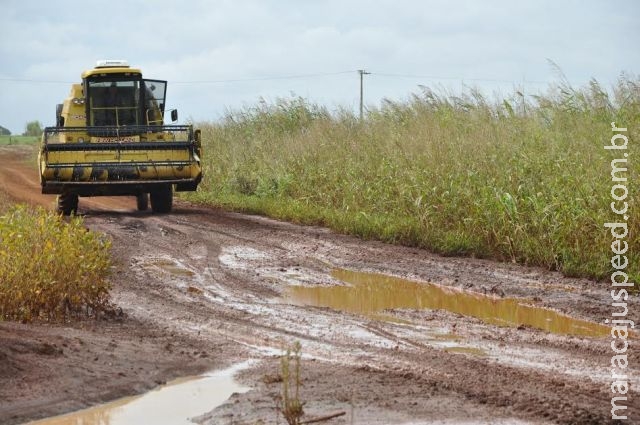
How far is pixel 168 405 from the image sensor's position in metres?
6.40

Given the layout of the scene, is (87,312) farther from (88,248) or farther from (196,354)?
(196,354)

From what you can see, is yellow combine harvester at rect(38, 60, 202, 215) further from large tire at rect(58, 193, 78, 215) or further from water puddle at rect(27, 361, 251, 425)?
water puddle at rect(27, 361, 251, 425)

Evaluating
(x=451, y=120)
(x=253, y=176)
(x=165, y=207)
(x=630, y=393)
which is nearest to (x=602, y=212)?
(x=630, y=393)

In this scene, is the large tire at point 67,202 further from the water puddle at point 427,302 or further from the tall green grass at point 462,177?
the water puddle at point 427,302

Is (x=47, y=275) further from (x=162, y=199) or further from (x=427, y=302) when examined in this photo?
(x=162, y=199)

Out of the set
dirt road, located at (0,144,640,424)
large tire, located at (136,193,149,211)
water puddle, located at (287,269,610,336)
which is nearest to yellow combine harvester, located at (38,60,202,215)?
large tire, located at (136,193,149,211)

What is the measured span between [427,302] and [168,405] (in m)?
4.27

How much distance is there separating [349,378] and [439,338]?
1.70 m

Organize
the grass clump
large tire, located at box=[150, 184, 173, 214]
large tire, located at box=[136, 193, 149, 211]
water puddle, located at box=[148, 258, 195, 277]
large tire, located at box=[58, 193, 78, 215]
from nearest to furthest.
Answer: the grass clump < water puddle, located at box=[148, 258, 195, 277] < large tire, located at box=[58, 193, 78, 215] < large tire, located at box=[150, 184, 173, 214] < large tire, located at box=[136, 193, 149, 211]

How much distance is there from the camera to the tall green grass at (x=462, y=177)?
11.9 meters

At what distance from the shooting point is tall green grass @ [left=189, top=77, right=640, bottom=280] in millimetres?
11914

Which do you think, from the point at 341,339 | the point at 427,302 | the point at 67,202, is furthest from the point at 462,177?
the point at 67,202

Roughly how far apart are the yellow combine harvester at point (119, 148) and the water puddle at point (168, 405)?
11.4 metres

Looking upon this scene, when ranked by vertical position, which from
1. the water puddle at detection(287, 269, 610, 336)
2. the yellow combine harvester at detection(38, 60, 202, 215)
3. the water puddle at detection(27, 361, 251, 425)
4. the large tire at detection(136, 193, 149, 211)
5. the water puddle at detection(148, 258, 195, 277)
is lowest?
the water puddle at detection(27, 361, 251, 425)
